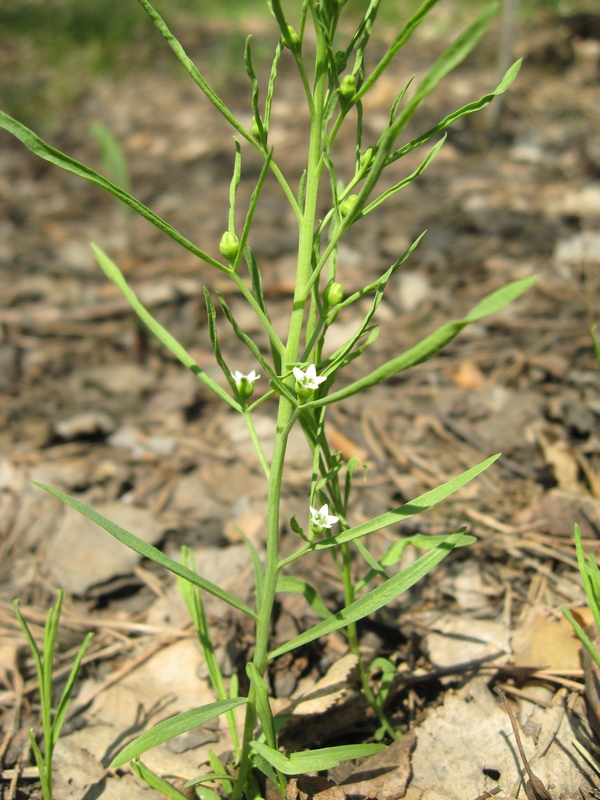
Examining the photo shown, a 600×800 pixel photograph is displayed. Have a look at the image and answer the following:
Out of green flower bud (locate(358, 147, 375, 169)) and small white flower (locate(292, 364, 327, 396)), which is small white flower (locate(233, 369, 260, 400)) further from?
green flower bud (locate(358, 147, 375, 169))

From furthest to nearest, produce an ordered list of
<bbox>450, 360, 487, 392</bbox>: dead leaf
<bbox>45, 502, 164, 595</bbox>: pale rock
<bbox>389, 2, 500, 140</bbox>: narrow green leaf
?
<bbox>450, 360, 487, 392</bbox>: dead leaf < <bbox>45, 502, 164, 595</bbox>: pale rock < <bbox>389, 2, 500, 140</bbox>: narrow green leaf

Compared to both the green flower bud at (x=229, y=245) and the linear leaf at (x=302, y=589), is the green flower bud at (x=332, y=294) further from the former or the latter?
the linear leaf at (x=302, y=589)

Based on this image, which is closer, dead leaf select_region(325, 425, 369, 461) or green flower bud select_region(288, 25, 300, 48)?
green flower bud select_region(288, 25, 300, 48)

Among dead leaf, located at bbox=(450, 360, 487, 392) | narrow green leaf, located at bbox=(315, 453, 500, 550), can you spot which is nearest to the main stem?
narrow green leaf, located at bbox=(315, 453, 500, 550)

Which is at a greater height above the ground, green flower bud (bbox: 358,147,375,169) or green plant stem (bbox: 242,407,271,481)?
green flower bud (bbox: 358,147,375,169)

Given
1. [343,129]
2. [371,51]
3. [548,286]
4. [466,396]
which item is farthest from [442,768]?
[371,51]

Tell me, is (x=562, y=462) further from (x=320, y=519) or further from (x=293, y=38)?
(x=293, y=38)

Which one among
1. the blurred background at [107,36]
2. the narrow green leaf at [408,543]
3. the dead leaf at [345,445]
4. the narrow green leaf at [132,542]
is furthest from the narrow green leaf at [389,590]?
the blurred background at [107,36]
